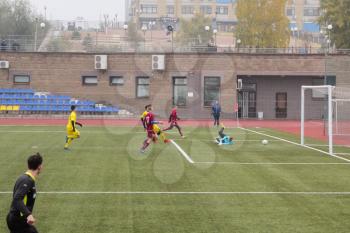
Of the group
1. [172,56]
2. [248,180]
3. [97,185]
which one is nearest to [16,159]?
[97,185]

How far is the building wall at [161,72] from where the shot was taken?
5075cm

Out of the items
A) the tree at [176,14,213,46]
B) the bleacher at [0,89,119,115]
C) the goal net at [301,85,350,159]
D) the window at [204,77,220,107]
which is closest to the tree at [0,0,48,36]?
the bleacher at [0,89,119,115]

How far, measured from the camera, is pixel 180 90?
51.6 meters

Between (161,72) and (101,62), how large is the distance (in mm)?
5501

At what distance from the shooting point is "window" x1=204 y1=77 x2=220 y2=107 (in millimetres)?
51219

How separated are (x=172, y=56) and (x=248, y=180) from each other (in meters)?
36.3

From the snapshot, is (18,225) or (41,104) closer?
(18,225)

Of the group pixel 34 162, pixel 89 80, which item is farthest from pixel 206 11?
pixel 34 162

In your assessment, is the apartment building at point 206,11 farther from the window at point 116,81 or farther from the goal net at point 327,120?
the goal net at point 327,120

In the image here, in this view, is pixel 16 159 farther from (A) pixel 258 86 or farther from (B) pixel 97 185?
(A) pixel 258 86

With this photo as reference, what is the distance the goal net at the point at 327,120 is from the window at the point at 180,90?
11079 mm

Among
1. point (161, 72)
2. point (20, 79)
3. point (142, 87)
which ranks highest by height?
point (161, 72)

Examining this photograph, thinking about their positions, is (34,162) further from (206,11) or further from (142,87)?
(206,11)

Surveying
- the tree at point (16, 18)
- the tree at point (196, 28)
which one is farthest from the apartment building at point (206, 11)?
the tree at point (16, 18)
